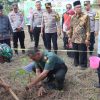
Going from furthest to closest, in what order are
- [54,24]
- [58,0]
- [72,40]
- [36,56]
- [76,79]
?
[58,0] < [54,24] < [72,40] < [76,79] < [36,56]

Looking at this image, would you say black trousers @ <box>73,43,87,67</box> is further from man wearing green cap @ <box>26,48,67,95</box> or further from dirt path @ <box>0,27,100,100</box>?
man wearing green cap @ <box>26,48,67,95</box>

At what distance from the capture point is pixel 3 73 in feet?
24.7

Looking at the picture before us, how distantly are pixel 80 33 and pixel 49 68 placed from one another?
1.77m

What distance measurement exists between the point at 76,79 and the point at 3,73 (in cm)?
187

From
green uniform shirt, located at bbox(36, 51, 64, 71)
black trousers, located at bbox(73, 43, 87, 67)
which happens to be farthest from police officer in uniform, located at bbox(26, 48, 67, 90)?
black trousers, located at bbox(73, 43, 87, 67)

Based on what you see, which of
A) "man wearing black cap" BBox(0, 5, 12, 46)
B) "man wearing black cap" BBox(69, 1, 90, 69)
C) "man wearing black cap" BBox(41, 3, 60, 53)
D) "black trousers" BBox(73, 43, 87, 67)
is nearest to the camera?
"man wearing black cap" BBox(69, 1, 90, 69)

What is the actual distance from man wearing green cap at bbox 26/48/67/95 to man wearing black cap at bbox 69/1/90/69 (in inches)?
48.6

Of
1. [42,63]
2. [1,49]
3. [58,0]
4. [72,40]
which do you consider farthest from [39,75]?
[58,0]

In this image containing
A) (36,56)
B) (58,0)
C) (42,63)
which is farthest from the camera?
(58,0)

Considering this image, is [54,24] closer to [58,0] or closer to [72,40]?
[72,40]

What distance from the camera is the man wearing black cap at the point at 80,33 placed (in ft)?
23.2

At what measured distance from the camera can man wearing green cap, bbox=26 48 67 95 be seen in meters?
5.62

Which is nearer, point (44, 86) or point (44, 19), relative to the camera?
point (44, 86)

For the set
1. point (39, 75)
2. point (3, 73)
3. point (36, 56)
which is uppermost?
point (36, 56)
